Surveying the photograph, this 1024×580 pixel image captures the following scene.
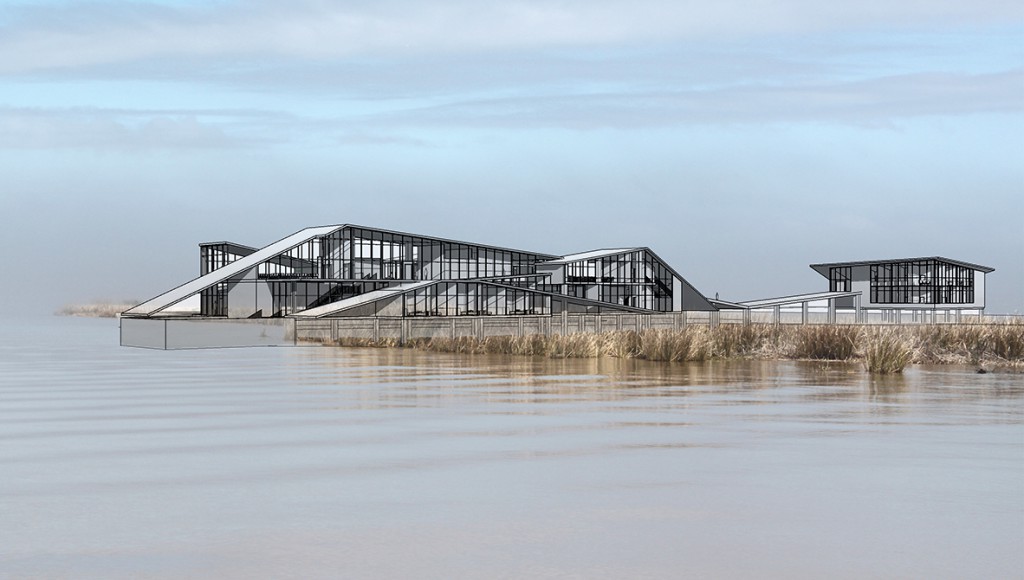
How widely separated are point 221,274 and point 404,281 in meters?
14.7

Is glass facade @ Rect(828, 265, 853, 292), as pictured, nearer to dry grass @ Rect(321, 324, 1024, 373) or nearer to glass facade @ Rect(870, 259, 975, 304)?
glass facade @ Rect(870, 259, 975, 304)

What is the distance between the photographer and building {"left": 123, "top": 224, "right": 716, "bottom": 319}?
57.6 meters

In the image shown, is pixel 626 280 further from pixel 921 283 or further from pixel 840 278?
pixel 921 283

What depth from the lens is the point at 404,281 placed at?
69312mm

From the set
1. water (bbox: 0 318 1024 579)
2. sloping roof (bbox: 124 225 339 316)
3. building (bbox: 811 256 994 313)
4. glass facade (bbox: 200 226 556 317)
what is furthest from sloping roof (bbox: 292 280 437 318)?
building (bbox: 811 256 994 313)

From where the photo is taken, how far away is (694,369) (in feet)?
88.0

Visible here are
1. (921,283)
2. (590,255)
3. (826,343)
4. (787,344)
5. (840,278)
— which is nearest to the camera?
(826,343)

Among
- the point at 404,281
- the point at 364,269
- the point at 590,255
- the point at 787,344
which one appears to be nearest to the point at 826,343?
the point at 787,344

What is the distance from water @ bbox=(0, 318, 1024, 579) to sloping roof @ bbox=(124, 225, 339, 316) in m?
32.8

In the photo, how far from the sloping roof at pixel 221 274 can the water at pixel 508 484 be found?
108ft

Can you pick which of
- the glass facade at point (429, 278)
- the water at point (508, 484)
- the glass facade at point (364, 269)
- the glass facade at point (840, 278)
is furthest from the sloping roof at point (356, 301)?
the glass facade at point (840, 278)

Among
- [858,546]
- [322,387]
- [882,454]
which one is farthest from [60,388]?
[858,546]

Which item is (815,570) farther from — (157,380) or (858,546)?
(157,380)

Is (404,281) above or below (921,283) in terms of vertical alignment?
below
